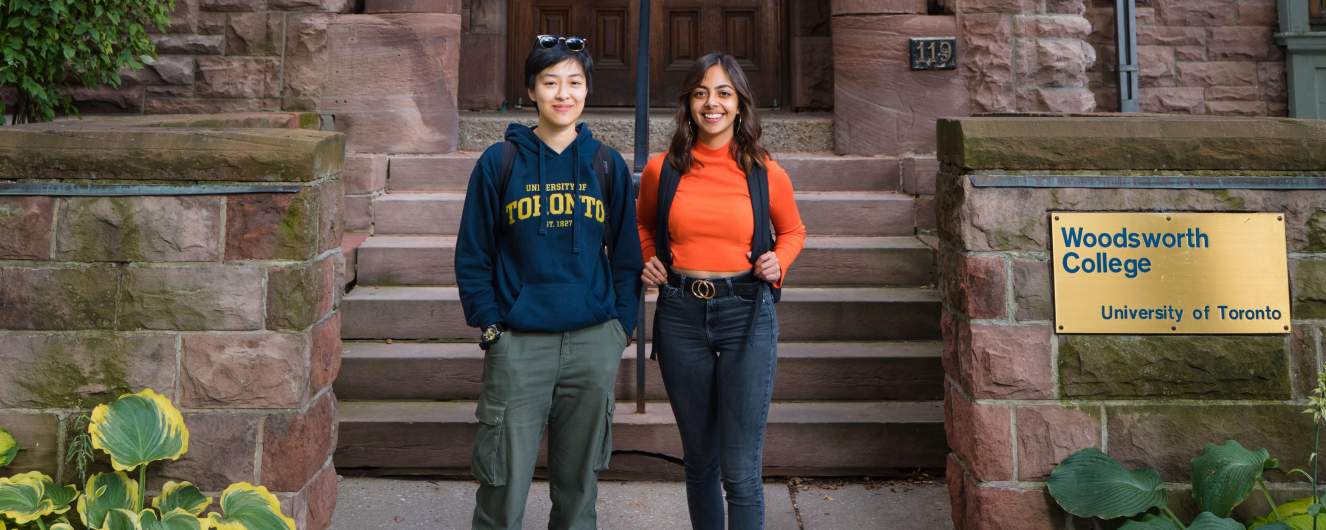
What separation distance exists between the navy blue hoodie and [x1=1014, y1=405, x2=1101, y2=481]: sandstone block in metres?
1.40

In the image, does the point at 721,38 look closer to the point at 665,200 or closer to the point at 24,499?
the point at 665,200

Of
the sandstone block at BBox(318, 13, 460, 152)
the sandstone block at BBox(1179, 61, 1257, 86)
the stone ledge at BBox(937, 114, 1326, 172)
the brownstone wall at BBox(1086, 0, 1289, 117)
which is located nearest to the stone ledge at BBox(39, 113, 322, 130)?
the sandstone block at BBox(318, 13, 460, 152)

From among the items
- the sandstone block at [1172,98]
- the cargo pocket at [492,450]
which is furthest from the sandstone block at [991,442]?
the sandstone block at [1172,98]

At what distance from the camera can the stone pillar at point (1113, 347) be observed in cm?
315

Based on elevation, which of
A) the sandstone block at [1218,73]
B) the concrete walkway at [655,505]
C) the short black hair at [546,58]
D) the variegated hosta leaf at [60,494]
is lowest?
the concrete walkway at [655,505]

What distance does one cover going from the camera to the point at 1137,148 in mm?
3141

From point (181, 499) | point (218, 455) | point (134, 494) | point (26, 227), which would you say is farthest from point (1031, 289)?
point (26, 227)

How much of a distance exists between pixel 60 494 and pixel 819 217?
12.3 ft

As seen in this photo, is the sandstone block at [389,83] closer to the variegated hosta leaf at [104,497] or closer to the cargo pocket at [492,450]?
the variegated hosta leaf at [104,497]

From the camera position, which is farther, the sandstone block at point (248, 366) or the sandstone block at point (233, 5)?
the sandstone block at point (233, 5)

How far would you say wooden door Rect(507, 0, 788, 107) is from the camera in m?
7.45

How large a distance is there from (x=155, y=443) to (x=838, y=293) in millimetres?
3120

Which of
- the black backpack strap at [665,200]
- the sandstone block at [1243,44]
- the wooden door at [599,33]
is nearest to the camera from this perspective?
the black backpack strap at [665,200]

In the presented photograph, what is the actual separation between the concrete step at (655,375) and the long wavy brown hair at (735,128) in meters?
1.68
